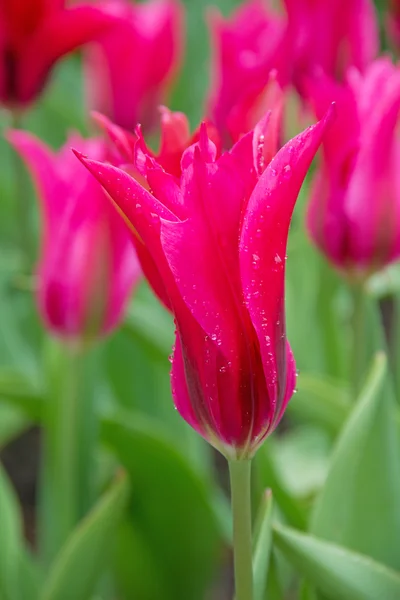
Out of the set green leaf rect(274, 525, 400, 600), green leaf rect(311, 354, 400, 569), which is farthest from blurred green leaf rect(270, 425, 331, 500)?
green leaf rect(274, 525, 400, 600)

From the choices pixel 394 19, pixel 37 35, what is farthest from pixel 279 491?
pixel 394 19

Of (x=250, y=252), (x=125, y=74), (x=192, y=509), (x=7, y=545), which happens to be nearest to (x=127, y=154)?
(x=250, y=252)

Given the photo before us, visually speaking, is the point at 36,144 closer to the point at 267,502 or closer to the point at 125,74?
the point at 267,502

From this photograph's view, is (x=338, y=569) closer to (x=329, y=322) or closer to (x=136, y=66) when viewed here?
(x=329, y=322)

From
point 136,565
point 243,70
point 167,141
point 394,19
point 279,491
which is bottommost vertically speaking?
point 136,565

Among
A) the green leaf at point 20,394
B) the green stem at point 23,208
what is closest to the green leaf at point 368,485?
the green leaf at point 20,394
